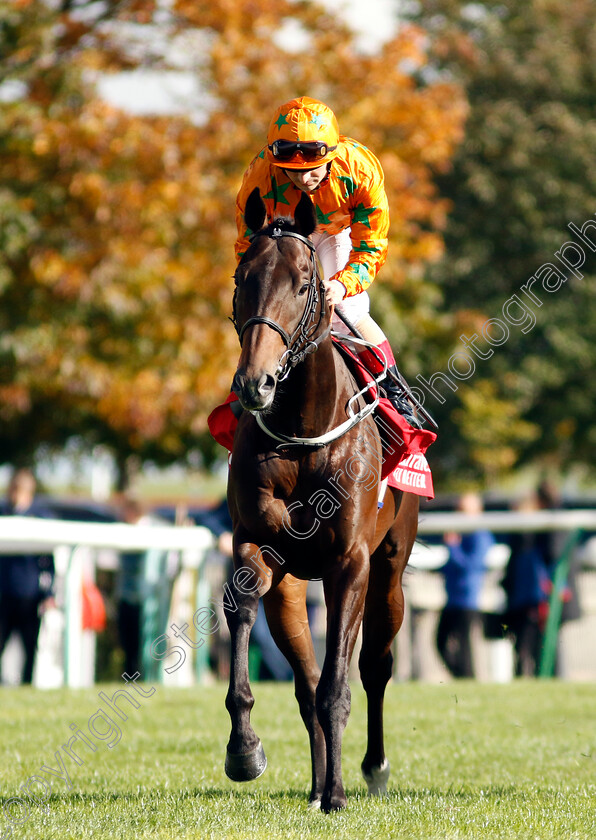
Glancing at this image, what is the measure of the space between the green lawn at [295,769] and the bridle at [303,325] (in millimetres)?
1810

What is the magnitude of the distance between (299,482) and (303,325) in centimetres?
69

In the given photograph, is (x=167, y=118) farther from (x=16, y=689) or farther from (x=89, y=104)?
(x=16, y=689)

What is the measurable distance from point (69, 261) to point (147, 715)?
762cm

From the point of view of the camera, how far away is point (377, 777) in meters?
5.57

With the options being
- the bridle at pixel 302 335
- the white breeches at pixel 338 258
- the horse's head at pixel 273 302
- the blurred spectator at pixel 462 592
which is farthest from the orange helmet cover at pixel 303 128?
the blurred spectator at pixel 462 592

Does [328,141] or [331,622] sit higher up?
[328,141]

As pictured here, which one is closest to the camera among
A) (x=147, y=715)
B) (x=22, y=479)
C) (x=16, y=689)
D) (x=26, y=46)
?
(x=147, y=715)

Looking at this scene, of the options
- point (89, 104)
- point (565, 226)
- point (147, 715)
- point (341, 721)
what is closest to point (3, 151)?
point (89, 104)

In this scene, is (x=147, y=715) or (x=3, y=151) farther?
(x=3, y=151)

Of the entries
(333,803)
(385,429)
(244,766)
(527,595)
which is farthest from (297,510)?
(527,595)

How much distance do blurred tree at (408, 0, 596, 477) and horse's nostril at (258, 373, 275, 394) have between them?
64.5 feet

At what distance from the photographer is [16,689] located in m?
9.48

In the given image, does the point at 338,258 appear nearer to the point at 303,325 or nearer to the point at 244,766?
the point at 303,325

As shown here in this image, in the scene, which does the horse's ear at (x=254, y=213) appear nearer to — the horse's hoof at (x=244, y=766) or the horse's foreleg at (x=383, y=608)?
the horse's foreleg at (x=383, y=608)
